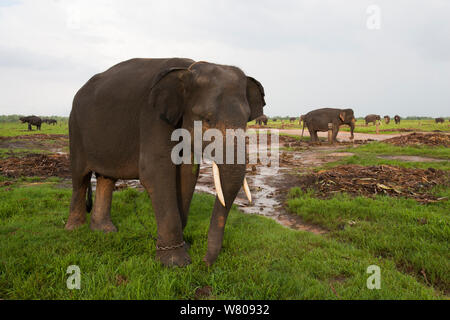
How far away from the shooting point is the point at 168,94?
11.2ft

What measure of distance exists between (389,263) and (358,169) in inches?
252

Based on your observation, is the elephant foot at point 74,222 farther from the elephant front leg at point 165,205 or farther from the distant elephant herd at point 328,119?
the distant elephant herd at point 328,119

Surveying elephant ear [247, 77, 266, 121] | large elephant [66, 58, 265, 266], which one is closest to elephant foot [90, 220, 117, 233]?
large elephant [66, 58, 265, 266]

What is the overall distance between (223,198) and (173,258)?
3.62 ft

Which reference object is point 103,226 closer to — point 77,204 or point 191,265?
point 77,204

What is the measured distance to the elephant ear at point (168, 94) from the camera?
3404 millimetres

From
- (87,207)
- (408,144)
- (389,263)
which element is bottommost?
(389,263)

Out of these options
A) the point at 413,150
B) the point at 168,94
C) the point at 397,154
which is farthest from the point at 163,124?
the point at 413,150

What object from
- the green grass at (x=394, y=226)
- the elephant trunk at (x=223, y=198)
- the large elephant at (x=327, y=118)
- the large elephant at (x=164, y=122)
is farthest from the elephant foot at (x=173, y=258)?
the large elephant at (x=327, y=118)

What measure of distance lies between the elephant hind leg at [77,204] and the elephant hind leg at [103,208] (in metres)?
0.25

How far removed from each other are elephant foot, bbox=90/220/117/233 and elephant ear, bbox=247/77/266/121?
10.5ft
